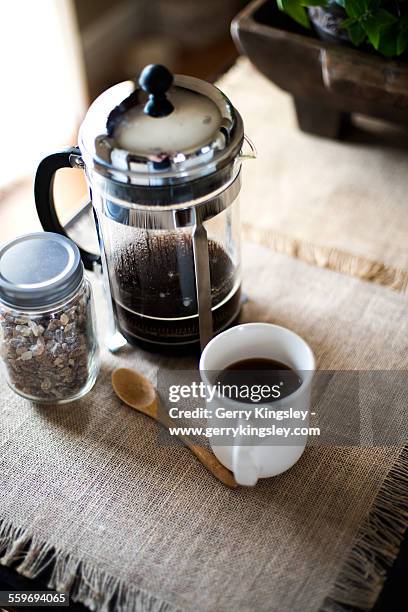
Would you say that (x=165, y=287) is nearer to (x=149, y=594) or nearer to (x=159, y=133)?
(x=159, y=133)

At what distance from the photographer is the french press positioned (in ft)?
2.05

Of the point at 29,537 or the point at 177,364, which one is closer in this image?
the point at 29,537

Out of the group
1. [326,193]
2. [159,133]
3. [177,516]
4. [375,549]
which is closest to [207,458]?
[177,516]

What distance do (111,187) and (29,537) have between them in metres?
0.31

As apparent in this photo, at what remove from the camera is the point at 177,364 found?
79cm

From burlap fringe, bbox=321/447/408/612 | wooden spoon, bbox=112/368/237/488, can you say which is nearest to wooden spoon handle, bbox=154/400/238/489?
wooden spoon, bbox=112/368/237/488

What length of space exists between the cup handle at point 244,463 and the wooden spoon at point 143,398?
0.28ft

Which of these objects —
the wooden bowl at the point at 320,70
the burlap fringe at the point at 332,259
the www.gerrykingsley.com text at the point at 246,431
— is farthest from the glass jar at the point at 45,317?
the wooden bowl at the point at 320,70

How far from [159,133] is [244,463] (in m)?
0.28

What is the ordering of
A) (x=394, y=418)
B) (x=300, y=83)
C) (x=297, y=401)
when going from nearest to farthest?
1. (x=297, y=401)
2. (x=394, y=418)
3. (x=300, y=83)

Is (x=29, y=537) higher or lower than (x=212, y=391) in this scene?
lower

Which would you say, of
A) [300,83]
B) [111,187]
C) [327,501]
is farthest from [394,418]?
[300,83]

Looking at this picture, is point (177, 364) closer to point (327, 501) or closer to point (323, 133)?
point (327, 501)

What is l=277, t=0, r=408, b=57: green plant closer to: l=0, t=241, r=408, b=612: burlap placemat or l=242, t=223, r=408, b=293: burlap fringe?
l=242, t=223, r=408, b=293: burlap fringe
